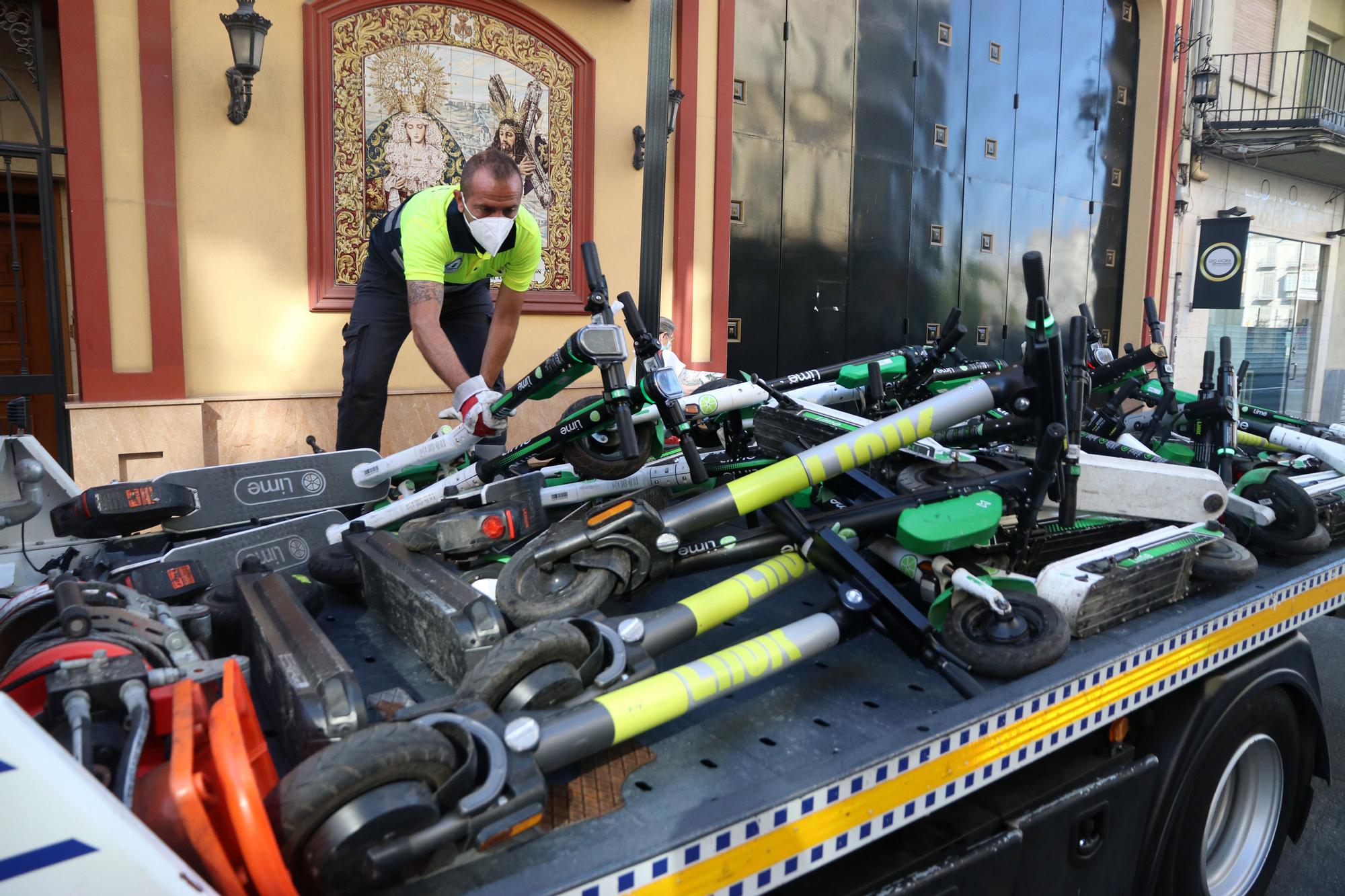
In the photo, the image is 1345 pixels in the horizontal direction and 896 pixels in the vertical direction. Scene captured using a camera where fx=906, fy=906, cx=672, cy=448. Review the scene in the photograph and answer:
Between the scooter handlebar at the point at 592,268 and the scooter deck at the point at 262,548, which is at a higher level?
the scooter handlebar at the point at 592,268

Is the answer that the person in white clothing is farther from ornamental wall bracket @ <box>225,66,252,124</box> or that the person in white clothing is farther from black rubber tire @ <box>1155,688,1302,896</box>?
ornamental wall bracket @ <box>225,66,252,124</box>

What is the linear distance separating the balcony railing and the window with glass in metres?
2.05

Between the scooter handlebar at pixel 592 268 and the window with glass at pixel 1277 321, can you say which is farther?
the window with glass at pixel 1277 321

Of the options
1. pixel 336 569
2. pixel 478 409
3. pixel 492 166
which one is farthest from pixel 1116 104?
pixel 336 569

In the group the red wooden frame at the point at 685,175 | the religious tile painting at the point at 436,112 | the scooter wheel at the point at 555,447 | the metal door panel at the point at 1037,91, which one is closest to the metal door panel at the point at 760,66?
the red wooden frame at the point at 685,175

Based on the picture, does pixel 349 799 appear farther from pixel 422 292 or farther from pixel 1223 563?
pixel 422 292

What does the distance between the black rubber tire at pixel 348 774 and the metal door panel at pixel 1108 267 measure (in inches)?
532

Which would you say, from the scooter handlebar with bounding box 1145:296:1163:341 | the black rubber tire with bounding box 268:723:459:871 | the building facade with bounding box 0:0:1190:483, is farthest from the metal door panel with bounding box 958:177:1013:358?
the black rubber tire with bounding box 268:723:459:871

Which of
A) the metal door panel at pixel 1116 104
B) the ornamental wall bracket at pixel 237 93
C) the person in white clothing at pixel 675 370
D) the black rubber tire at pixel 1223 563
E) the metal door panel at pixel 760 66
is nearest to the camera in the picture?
the black rubber tire at pixel 1223 563

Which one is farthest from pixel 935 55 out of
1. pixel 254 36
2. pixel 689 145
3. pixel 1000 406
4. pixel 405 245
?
pixel 1000 406

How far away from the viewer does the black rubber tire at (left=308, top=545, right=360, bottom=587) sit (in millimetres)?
2518

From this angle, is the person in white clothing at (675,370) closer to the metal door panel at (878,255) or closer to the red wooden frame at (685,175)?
the red wooden frame at (685,175)

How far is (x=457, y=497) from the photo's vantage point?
298 centimetres

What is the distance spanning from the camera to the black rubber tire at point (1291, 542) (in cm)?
306
